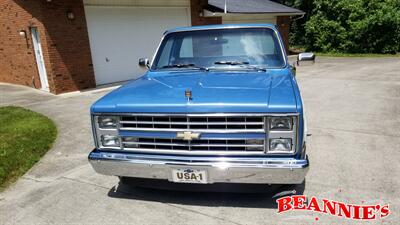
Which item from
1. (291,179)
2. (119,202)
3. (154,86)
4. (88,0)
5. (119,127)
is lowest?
(119,202)

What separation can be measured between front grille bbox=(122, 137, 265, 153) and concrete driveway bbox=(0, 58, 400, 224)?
2.33 feet

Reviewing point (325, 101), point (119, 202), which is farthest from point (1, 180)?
point (325, 101)

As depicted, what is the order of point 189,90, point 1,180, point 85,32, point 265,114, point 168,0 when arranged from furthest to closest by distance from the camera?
point 168,0, point 85,32, point 1,180, point 189,90, point 265,114

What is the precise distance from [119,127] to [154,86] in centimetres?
70

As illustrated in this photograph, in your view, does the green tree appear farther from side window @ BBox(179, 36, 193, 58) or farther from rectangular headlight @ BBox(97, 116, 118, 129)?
rectangular headlight @ BBox(97, 116, 118, 129)

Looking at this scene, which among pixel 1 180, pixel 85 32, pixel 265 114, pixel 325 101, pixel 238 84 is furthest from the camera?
pixel 85 32

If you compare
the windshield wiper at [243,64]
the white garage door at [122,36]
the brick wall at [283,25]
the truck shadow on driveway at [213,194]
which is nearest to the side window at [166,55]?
the windshield wiper at [243,64]

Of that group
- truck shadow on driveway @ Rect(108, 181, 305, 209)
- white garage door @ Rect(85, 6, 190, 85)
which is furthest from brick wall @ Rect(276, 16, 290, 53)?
truck shadow on driveway @ Rect(108, 181, 305, 209)

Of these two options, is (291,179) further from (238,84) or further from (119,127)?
(119,127)

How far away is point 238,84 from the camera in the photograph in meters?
3.80

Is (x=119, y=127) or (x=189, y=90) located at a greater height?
(x=189, y=90)

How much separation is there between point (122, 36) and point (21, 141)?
23.6 feet

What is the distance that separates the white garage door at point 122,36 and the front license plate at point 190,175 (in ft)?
30.3

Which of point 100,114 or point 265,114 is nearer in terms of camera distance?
point 265,114
